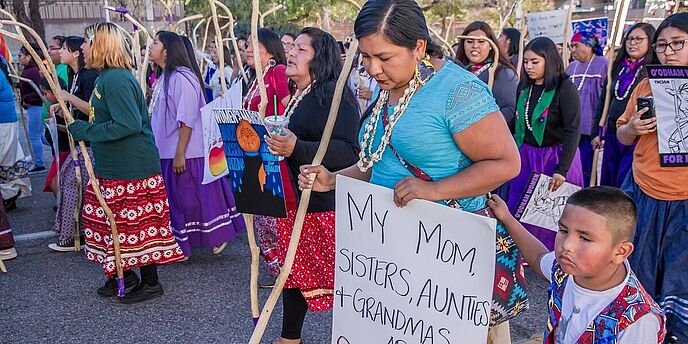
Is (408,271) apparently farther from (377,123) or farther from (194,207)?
(194,207)

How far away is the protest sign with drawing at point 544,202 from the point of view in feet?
13.1

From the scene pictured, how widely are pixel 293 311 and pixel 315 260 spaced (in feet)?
0.96

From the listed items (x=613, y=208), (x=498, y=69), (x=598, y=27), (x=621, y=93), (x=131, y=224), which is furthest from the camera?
(x=598, y=27)

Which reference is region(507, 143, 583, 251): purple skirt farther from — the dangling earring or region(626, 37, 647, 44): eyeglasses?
the dangling earring

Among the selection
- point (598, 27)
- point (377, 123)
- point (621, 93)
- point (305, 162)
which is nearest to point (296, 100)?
point (305, 162)

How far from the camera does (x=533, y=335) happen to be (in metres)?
3.34

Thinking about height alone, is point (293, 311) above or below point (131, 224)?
below

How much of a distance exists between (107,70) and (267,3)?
18.8 m

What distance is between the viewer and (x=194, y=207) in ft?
14.9

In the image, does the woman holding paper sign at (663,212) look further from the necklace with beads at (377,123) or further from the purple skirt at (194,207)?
the purple skirt at (194,207)

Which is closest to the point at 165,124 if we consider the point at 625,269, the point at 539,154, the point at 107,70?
the point at 107,70

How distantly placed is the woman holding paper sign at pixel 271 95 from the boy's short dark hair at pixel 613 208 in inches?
59.4

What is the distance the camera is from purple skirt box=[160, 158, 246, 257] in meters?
4.48

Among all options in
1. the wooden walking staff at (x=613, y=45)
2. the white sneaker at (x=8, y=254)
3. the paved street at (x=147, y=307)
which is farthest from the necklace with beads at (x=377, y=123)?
the white sneaker at (x=8, y=254)
